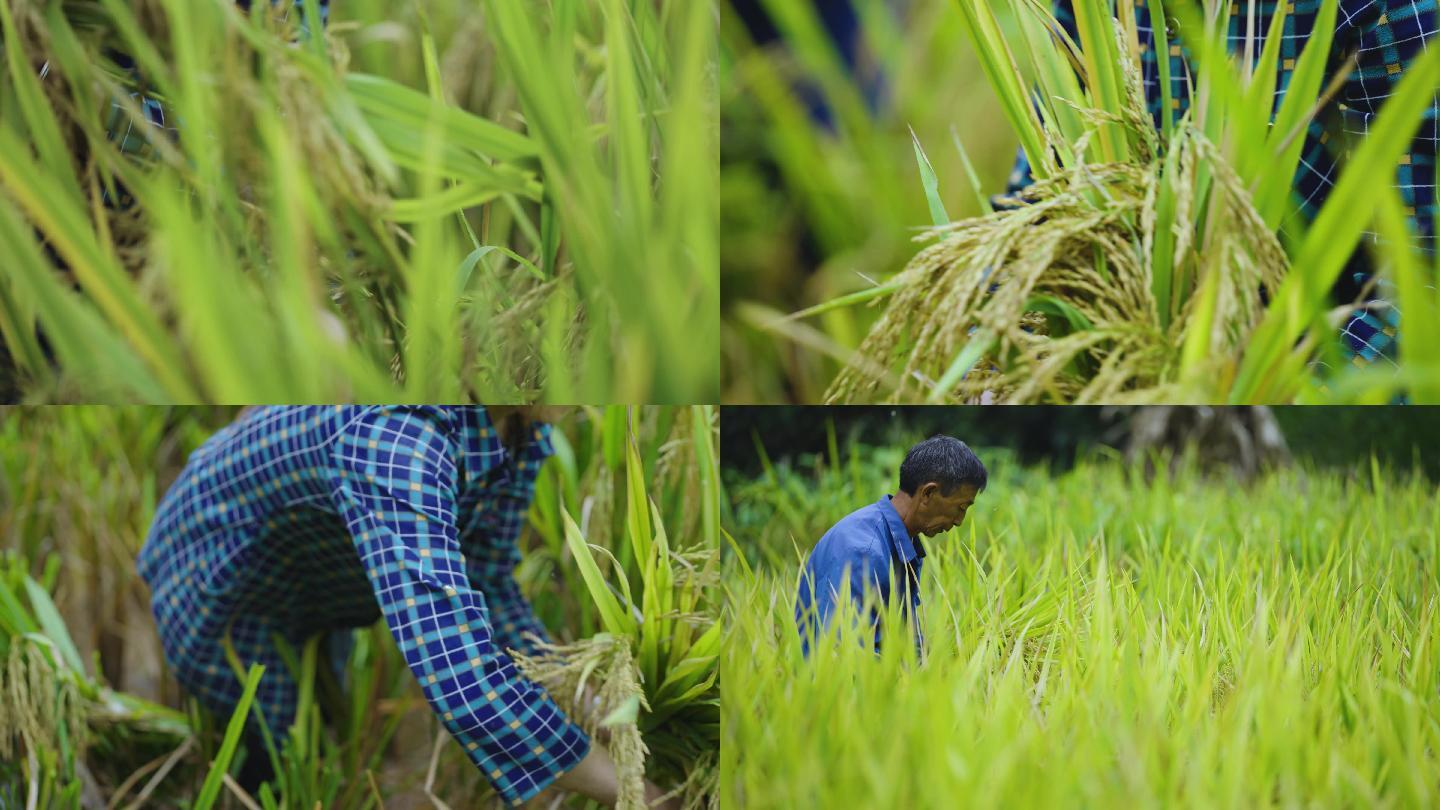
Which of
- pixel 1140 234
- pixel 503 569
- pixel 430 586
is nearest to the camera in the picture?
pixel 1140 234

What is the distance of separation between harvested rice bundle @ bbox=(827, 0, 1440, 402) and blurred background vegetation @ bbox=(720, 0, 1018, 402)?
32 millimetres

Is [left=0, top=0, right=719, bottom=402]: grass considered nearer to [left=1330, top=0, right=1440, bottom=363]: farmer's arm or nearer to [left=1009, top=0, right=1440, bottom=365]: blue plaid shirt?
[left=1009, top=0, right=1440, bottom=365]: blue plaid shirt

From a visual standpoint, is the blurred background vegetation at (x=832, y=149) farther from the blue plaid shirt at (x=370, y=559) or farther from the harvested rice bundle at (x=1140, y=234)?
the blue plaid shirt at (x=370, y=559)

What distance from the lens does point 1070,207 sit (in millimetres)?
779

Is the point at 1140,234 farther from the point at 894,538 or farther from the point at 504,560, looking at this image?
the point at 504,560

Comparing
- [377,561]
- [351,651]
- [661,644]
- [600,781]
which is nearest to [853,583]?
[661,644]

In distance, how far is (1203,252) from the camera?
76 centimetres

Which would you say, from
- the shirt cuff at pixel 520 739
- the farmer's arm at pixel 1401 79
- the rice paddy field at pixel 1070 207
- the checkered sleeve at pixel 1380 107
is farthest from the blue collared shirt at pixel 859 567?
the farmer's arm at pixel 1401 79

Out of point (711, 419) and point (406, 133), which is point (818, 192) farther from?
point (406, 133)

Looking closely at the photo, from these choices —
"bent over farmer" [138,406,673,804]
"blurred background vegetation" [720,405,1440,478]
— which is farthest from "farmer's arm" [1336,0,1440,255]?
"bent over farmer" [138,406,673,804]

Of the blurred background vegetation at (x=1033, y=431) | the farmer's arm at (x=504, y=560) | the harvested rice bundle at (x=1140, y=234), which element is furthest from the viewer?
the farmer's arm at (x=504, y=560)

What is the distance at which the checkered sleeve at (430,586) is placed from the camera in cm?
88

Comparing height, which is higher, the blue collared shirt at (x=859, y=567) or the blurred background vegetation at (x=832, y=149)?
the blurred background vegetation at (x=832, y=149)

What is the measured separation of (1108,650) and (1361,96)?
1.68ft
